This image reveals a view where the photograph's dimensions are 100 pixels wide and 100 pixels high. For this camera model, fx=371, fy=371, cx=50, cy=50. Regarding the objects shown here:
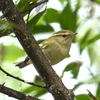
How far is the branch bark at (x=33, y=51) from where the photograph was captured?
133 cm

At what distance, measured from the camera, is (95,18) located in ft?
8.32

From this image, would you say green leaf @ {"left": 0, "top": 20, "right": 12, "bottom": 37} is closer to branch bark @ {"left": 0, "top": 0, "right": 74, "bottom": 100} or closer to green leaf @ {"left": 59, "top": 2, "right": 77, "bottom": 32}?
branch bark @ {"left": 0, "top": 0, "right": 74, "bottom": 100}

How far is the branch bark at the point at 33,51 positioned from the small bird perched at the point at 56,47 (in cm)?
87

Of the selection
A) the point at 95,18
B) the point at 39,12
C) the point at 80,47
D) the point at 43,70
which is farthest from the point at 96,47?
the point at 43,70

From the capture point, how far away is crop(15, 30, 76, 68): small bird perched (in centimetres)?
246

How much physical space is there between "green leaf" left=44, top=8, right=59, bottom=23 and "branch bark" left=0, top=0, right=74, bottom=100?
0.75m

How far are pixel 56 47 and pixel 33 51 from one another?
4.32 feet

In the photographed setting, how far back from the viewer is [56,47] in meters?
2.69

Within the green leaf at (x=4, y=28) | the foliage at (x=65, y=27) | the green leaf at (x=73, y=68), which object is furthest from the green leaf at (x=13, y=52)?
the green leaf at (x=4, y=28)

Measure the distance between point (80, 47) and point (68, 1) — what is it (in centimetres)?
27

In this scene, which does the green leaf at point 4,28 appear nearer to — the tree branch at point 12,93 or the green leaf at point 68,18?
the tree branch at point 12,93

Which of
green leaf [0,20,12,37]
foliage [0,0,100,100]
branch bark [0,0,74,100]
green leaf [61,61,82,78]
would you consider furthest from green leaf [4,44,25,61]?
branch bark [0,0,74,100]

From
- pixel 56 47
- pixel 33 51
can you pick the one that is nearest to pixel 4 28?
pixel 33 51

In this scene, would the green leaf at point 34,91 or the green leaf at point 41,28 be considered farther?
the green leaf at point 41,28
